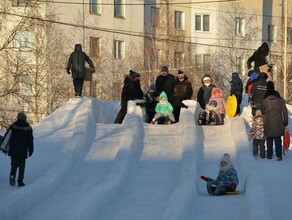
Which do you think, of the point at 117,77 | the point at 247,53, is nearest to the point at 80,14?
the point at 117,77

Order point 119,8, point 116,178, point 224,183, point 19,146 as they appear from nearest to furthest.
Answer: point 224,183 → point 116,178 → point 19,146 → point 119,8

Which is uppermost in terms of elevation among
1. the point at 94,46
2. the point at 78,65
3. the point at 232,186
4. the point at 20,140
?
the point at 94,46

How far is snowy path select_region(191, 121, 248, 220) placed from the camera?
11.9 metres

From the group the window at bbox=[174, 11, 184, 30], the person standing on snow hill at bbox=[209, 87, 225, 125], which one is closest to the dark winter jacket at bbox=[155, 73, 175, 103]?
the person standing on snow hill at bbox=[209, 87, 225, 125]

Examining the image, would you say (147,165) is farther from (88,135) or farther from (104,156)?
(88,135)

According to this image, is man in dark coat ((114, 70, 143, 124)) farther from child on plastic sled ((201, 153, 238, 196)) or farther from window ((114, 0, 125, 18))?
window ((114, 0, 125, 18))

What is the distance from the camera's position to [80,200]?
467 inches

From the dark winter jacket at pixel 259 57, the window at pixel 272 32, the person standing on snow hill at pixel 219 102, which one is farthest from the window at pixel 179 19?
the person standing on snow hill at pixel 219 102

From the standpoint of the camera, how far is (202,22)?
61125 millimetres

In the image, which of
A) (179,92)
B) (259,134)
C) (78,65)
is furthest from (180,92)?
(259,134)

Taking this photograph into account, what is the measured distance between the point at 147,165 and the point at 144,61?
36639 mm

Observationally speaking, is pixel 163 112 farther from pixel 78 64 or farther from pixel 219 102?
pixel 78 64

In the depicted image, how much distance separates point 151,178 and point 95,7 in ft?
125

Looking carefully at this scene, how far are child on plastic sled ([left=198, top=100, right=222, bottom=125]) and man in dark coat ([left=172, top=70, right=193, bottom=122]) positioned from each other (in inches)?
42.0
